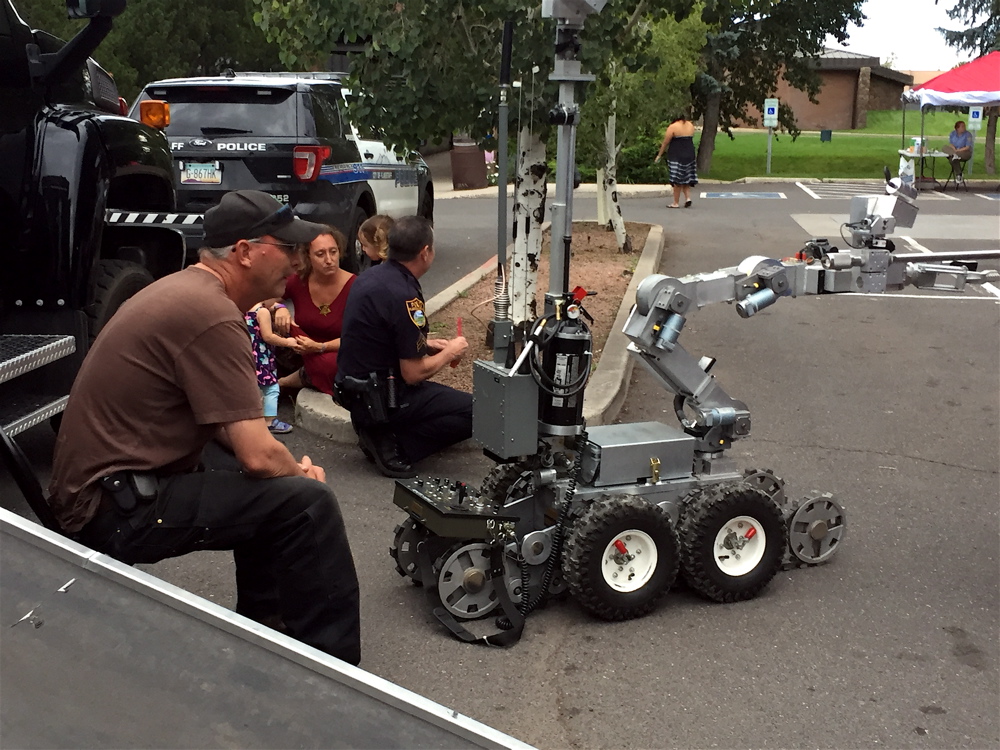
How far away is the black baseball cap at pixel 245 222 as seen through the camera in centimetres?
359

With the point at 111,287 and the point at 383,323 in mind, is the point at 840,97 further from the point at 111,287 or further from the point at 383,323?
the point at 111,287

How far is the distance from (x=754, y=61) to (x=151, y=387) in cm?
3153

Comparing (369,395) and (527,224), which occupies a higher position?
(527,224)

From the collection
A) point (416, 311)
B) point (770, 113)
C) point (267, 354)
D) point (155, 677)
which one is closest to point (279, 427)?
point (267, 354)

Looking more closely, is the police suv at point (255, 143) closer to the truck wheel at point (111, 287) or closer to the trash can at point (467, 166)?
the truck wheel at point (111, 287)

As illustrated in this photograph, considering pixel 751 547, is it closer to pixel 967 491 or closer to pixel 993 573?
pixel 993 573

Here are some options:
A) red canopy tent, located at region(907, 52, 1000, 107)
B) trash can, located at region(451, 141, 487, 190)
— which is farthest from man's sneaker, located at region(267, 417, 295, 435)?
red canopy tent, located at region(907, 52, 1000, 107)

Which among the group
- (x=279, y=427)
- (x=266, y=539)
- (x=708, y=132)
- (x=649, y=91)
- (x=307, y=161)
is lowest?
(x=279, y=427)

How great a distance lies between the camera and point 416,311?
223 inches

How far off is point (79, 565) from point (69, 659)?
0.82ft

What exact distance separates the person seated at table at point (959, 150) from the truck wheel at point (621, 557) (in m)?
23.4

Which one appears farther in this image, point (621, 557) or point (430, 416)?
point (430, 416)

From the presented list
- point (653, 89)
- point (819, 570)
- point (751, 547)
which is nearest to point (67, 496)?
point (751, 547)

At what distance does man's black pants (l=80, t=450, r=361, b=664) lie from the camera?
11.5 ft
